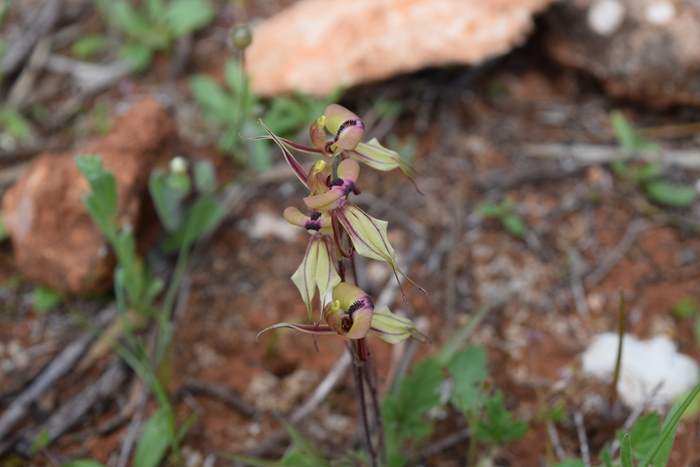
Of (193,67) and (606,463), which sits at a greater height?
(193,67)

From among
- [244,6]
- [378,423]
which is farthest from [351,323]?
[244,6]

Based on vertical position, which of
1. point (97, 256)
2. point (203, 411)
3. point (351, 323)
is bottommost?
point (203, 411)

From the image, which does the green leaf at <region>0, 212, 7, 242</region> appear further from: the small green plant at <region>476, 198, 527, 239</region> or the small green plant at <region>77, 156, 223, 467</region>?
the small green plant at <region>476, 198, 527, 239</region>

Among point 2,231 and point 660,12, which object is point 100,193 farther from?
→ point 660,12

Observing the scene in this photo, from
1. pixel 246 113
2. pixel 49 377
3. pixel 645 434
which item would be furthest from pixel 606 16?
pixel 49 377

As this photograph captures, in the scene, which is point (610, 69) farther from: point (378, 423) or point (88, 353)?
point (88, 353)

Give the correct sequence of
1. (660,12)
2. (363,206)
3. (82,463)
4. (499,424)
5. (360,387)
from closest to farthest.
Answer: (360,387) < (499,424) < (82,463) < (363,206) < (660,12)
